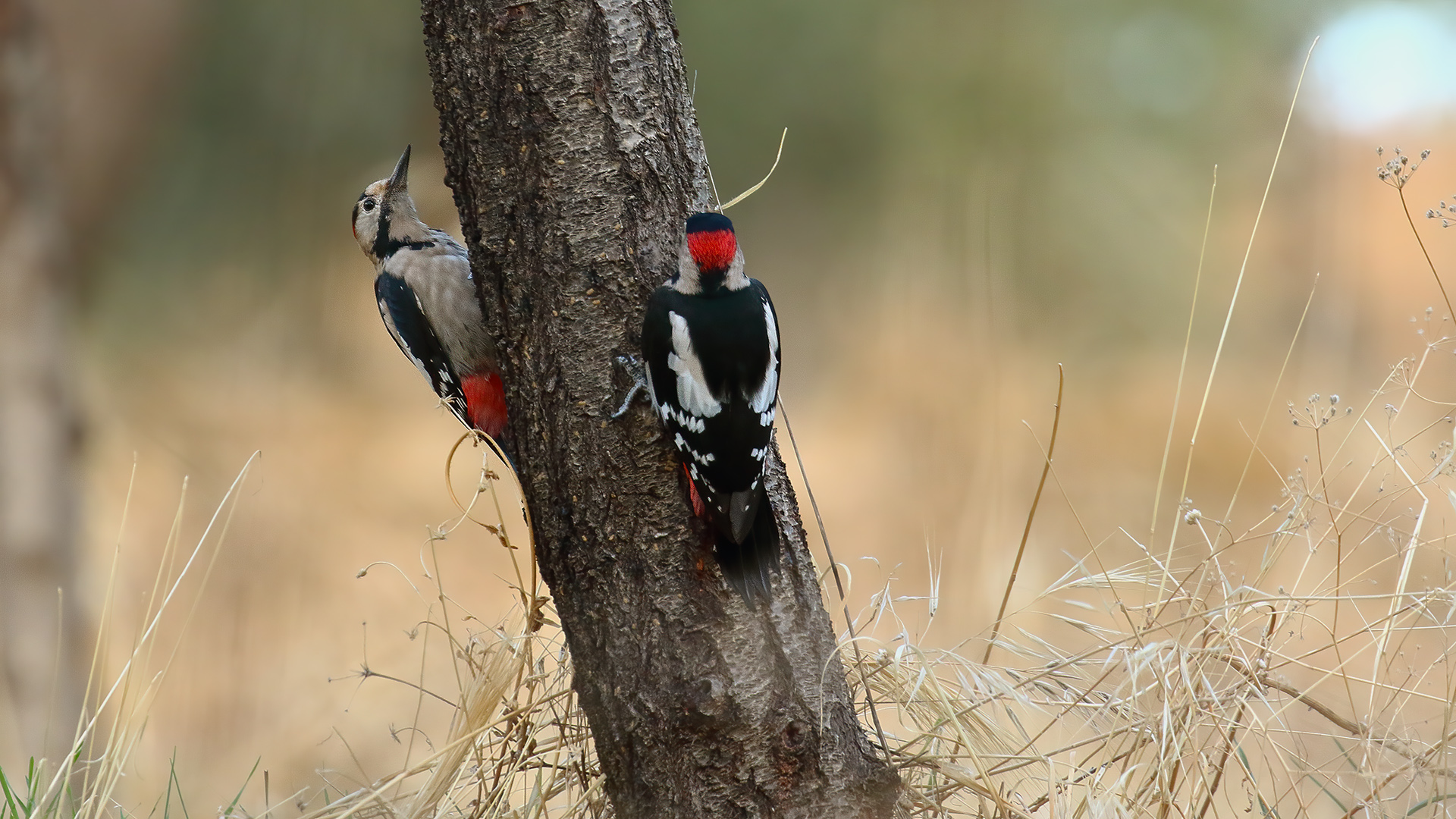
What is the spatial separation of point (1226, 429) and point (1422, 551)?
468cm

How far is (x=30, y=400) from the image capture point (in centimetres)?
402

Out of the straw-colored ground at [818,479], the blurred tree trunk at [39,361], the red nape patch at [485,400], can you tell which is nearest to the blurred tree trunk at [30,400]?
the blurred tree trunk at [39,361]

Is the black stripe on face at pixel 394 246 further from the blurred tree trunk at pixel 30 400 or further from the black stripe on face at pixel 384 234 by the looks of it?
the blurred tree trunk at pixel 30 400

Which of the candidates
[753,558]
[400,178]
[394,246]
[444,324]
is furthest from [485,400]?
[753,558]

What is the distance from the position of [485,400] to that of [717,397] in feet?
3.13

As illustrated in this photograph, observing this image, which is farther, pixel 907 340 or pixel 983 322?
pixel 907 340

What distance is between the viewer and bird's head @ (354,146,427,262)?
213 cm

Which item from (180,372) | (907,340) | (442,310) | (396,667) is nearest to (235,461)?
(180,372)

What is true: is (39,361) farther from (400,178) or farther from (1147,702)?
(1147,702)

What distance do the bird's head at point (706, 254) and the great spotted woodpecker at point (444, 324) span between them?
81 centimetres

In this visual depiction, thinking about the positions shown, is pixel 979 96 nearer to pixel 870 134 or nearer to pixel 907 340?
pixel 870 134

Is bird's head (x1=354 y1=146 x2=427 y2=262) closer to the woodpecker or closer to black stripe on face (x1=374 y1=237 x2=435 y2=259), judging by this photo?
black stripe on face (x1=374 y1=237 x2=435 y2=259)

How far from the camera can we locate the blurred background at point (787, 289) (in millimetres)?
4465

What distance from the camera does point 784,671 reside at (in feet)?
3.87
